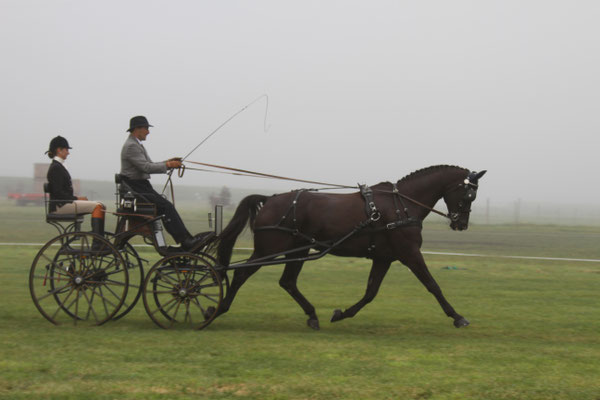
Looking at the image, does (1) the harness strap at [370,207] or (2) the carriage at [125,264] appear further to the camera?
(1) the harness strap at [370,207]

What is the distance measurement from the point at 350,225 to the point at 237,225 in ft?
5.17

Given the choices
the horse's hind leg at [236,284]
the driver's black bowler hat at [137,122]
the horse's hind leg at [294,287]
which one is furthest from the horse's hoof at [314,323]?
the driver's black bowler hat at [137,122]

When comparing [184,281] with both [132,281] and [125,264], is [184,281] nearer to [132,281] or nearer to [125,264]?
[125,264]

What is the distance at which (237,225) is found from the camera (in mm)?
8508

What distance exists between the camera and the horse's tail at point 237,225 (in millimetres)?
8398

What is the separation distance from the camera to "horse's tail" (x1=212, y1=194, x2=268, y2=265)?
8398 mm

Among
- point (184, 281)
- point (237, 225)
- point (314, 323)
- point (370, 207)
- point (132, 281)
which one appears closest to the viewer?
point (184, 281)

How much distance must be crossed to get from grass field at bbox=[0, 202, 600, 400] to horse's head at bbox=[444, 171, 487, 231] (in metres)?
1.52

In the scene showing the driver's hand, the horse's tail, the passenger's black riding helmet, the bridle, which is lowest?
the horse's tail

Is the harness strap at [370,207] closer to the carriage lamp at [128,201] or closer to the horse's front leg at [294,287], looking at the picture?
the horse's front leg at [294,287]

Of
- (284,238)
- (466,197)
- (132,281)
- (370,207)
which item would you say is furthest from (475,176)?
(132,281)

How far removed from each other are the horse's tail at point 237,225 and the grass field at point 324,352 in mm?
1002

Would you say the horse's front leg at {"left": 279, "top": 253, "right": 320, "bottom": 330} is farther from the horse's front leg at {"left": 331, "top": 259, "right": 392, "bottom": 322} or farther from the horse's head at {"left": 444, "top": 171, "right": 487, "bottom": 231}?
the horse's head at {"left": 444, "top": 171, "right": 487, "bottom": 231}

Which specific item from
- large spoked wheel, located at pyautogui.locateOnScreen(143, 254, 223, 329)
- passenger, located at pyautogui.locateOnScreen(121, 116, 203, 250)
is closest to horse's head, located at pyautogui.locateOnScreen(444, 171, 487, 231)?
large spoked wheel, located at pyautogui.locateOnScreen(143, 254, 223, 329)
